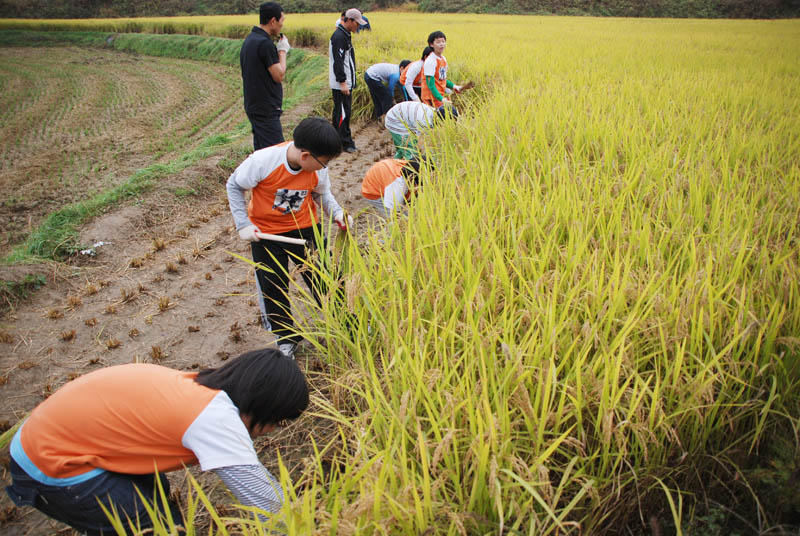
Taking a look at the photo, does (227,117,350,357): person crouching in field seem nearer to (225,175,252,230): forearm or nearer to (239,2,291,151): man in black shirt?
(225,175,252,230): forearm

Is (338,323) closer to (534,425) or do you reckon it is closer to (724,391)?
(534,425)

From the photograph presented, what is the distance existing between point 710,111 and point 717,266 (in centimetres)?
280

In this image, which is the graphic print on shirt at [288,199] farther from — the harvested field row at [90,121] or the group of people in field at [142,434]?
the harvested field row at [90,121]

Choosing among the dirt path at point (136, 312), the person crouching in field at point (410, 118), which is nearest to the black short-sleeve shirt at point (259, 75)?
the person crouching in field at point (410, 118)

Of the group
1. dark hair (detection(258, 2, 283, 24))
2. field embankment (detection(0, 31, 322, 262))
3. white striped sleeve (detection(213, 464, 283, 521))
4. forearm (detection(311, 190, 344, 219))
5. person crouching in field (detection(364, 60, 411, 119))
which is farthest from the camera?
person crouching in field (detection(364, 60, 411, 119))

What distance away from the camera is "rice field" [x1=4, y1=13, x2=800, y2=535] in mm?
1061

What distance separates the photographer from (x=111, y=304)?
3.09 metres

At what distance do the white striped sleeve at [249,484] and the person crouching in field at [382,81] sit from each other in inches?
238

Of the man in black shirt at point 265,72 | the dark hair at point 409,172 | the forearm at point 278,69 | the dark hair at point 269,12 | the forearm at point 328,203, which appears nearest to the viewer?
the forearm at point 328,203

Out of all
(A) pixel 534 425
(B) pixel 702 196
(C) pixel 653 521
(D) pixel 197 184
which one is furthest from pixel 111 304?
(B) pixel 702 196

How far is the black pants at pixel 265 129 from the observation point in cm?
375

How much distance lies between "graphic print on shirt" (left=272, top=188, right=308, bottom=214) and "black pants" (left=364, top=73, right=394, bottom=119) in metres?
4.60

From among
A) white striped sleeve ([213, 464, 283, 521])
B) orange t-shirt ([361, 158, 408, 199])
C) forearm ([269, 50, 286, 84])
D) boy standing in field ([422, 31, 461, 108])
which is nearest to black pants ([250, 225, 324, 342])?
orange t-shirt ([361, 158, 408, 199])

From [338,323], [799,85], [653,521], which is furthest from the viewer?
[799,85]
